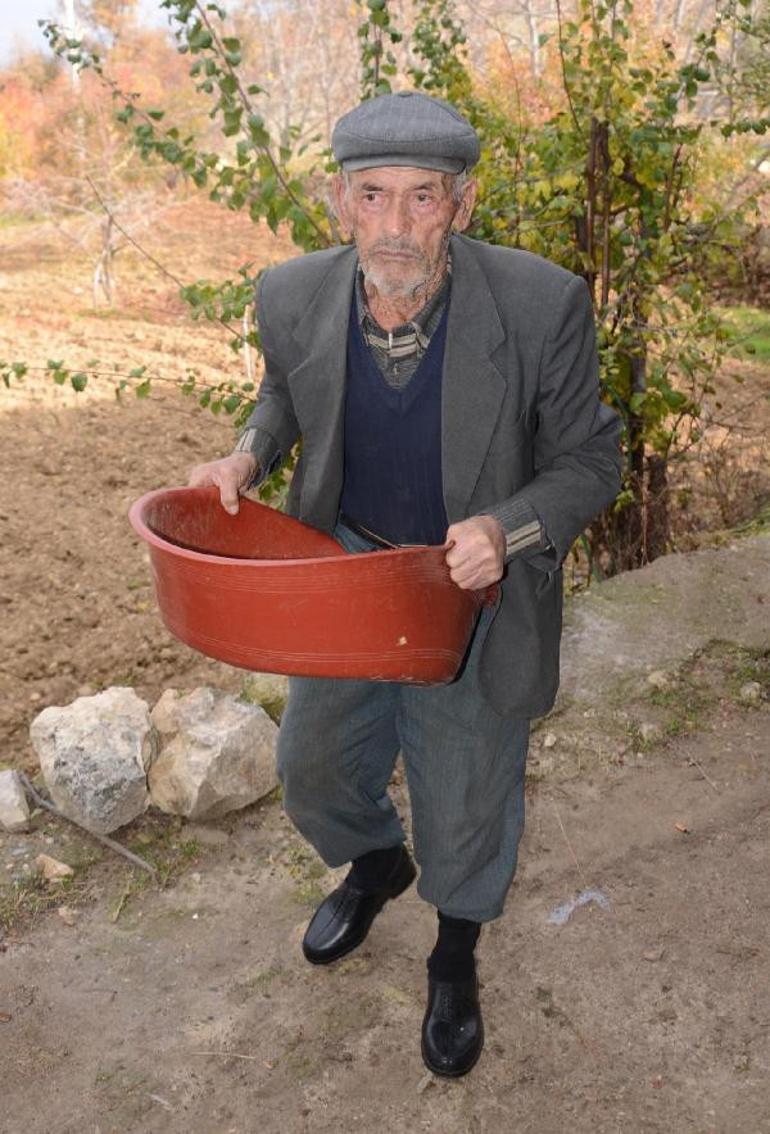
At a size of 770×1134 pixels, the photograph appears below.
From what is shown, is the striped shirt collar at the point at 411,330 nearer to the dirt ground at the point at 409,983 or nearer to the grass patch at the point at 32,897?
the dirt ground at the point at 409,983

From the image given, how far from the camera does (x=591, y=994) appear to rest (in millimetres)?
2570

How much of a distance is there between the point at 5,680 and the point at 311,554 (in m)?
2.90

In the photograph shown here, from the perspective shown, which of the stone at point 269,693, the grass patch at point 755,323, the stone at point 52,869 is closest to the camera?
the stone at point 52,869

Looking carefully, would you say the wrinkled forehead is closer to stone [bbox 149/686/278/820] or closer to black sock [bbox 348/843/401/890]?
black sock [bbox 348/843/401/890]

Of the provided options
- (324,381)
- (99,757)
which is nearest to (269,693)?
(99,757)

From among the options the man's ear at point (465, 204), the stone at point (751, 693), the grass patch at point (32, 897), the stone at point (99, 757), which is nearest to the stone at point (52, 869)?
the grass patch at point (32, 897)

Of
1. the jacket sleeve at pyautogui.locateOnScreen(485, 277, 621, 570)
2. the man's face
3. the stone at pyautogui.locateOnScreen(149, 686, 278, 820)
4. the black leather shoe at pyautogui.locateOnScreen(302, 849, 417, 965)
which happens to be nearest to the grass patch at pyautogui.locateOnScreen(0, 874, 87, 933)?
the stone at pyautogui.locateOnScreen(149, 686, 278, 820)

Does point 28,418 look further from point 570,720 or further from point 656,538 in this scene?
point 570,720

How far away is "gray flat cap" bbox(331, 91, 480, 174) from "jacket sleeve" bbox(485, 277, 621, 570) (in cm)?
34

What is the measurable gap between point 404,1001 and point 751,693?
1720mm

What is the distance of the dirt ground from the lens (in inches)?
91.2

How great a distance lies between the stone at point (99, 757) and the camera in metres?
3.08

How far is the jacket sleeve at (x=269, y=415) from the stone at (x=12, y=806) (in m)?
1.45

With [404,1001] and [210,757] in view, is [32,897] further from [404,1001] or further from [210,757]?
[404,1001]
